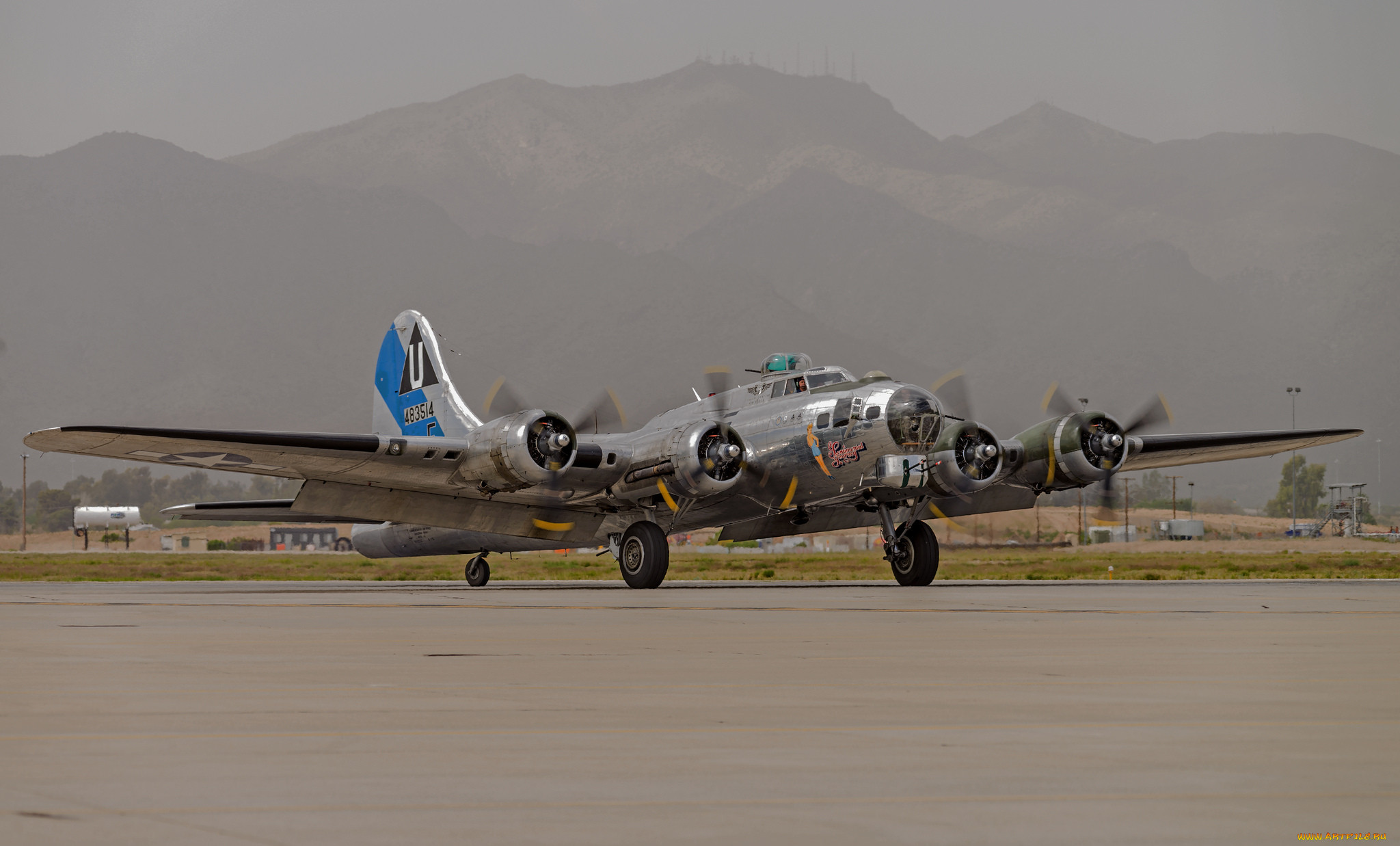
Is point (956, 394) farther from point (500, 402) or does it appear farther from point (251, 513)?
point (251, 513)

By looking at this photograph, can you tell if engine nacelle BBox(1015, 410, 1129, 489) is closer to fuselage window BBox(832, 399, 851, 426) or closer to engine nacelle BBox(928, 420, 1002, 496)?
engine nacelle BBox(928, 420, 1002, 496)

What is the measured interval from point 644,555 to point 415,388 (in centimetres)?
1229

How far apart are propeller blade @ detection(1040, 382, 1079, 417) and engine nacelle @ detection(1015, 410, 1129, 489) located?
421 millimetres

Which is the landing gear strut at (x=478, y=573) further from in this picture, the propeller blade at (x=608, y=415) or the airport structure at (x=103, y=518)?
the airport structure at (x=103, y=518)

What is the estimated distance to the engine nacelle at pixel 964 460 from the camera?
3412cm

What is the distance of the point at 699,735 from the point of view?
8.20 metres

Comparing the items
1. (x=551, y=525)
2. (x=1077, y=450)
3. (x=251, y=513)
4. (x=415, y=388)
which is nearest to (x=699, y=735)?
(x=1077, y=450)

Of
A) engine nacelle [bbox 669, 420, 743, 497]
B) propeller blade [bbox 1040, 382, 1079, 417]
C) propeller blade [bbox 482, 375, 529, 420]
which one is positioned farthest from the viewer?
propeller blade [bbox 1040, 382, 1079, 417]

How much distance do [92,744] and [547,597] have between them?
2258 centimetres

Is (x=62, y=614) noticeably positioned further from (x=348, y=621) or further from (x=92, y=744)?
(x=92, y=744)

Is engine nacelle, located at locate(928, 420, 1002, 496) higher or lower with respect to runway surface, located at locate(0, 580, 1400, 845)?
higher

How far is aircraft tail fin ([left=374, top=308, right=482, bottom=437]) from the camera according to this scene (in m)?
Answer: 41.1

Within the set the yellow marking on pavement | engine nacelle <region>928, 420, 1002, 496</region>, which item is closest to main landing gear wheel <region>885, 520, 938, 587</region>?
engine nacelle <region>928, 420, 1002, 496</region>

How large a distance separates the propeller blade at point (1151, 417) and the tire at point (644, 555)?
42.6 ft
